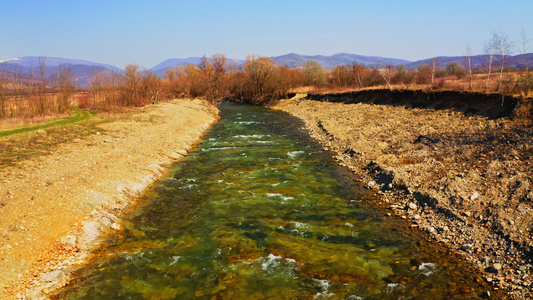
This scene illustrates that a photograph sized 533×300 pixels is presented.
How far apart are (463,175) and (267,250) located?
8581 mm

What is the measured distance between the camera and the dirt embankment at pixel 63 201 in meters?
7.78

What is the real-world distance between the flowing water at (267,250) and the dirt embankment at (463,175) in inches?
33.6

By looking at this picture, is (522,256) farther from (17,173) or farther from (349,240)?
(17,173)

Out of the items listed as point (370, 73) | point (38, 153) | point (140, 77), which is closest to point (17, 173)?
point (38, 153)

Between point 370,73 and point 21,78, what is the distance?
2184 inches

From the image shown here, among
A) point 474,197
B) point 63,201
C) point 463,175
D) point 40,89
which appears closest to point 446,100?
point 463,175

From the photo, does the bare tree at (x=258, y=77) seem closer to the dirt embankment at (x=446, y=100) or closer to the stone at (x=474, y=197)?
the dirt embankment at (x=446, y=100)

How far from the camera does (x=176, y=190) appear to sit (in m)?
14.3

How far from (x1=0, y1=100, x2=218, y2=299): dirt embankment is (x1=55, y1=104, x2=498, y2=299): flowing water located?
761mm

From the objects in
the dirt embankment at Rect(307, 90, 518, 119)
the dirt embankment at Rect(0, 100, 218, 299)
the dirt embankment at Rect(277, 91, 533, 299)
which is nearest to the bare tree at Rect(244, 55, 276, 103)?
the dirt embankment at Rect(307, 90, 518, 119)

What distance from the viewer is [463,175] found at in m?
12.4

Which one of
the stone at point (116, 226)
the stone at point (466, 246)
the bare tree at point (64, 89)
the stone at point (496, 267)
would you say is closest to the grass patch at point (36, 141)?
the stone at point (116, 226)

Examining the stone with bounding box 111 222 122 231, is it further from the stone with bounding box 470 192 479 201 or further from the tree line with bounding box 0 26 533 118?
the tree line with bounding box 0 26 533 118

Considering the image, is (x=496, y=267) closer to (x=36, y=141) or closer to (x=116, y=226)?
(x=116, y=226)
